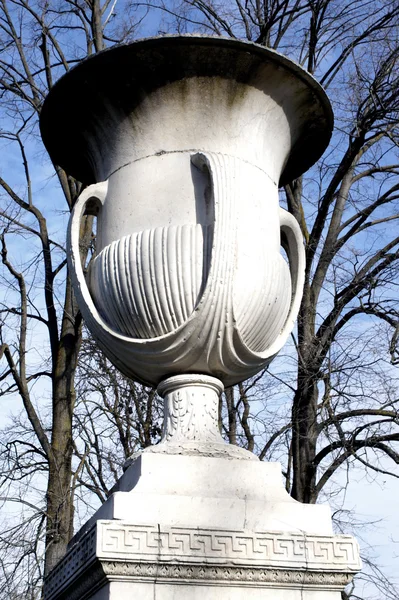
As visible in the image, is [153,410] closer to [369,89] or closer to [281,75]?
[369,89]

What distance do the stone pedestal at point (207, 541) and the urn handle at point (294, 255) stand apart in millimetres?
871

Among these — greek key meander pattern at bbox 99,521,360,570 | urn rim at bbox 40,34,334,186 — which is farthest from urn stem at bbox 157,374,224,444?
urn rim at bbox 40,34,334,186

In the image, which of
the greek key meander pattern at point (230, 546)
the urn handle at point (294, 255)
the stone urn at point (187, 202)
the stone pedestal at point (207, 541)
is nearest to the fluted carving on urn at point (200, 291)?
the stone urn at point (187, 202)

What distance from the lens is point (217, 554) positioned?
128 inches

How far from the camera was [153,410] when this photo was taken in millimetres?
12047

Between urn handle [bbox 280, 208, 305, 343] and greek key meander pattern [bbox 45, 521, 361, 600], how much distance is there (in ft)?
3.64

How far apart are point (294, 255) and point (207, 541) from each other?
158cm

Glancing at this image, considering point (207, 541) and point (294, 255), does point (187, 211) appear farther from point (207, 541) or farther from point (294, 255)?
point (207, 541)

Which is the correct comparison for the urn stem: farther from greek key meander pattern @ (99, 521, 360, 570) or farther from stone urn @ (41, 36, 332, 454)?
greek key meander pattern @ (99, 521, 360, 570)

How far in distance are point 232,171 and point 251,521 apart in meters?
1.46

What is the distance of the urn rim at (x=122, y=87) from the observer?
3.79 meters

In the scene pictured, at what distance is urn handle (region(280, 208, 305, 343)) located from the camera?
4168mm

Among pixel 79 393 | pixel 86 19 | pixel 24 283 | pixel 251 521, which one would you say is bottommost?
pixel 251 521

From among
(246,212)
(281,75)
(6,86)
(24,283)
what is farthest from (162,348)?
(6,86)
